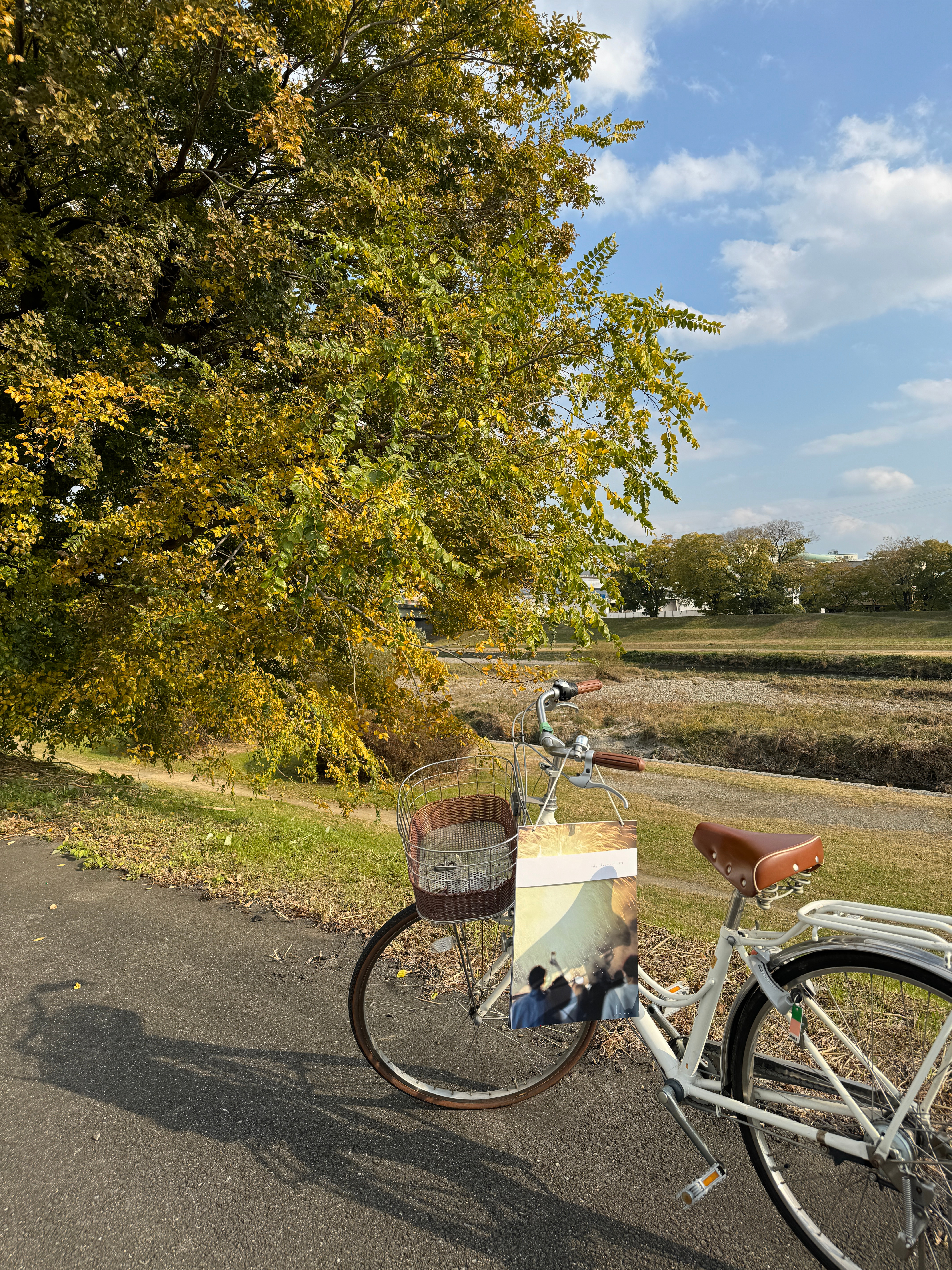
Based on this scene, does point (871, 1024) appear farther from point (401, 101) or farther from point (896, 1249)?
point (401, 101)

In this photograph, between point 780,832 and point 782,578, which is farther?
point 782,578

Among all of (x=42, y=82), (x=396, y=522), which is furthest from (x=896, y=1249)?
(x=42, y=82)

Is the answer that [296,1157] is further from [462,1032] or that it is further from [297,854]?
[297,854]

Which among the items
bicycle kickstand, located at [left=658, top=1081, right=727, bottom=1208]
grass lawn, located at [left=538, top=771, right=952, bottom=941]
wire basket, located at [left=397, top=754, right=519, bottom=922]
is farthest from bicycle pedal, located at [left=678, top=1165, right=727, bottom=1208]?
grass lawn, located at [left=538, top=771, right=952, bottom=941]

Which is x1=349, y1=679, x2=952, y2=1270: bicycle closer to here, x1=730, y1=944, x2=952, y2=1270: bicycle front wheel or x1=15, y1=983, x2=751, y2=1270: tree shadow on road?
x1=730, y1=944, x2=952, y2=1270: bicycle front wheel

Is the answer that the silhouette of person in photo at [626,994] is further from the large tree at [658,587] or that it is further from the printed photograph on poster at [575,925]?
the large tree at [658,587]

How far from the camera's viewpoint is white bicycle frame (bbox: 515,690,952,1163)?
5.83ft

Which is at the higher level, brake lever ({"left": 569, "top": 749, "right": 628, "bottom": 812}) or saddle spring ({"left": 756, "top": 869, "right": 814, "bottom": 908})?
brake lever ({"left": 569, "top": 749, "right": 628, "bottom": 812})

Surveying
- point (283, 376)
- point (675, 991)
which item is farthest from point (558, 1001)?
point (283, 376)

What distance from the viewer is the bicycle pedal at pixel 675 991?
2.34 m

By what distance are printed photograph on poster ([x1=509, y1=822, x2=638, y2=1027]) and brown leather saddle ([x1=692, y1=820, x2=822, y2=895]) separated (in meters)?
0.25

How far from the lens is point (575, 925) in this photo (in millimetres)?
2215

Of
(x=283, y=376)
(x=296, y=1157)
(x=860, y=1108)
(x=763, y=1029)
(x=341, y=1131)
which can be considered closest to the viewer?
(x=860, y=1108)

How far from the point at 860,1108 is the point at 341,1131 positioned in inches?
65.0
